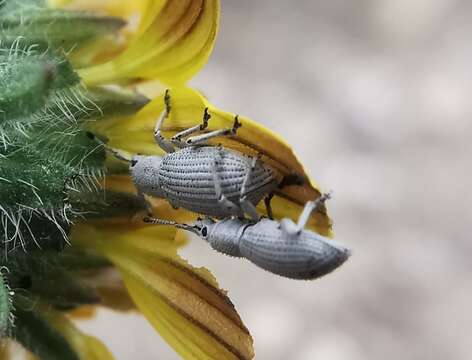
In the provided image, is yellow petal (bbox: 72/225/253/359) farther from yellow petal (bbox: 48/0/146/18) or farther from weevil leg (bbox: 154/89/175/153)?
yellow petal (bbox: 48/0/146/18)

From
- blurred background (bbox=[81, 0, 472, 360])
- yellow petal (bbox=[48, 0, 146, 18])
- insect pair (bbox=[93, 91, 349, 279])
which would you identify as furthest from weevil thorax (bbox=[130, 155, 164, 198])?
blurred background (bbox=[81, 0, 472, 360])

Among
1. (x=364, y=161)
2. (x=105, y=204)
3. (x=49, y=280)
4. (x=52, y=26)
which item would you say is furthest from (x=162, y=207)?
(x=364, y=161)

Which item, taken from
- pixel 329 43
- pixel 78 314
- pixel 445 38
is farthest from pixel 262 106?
pixel 78 314

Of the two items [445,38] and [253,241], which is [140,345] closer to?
[445,38]

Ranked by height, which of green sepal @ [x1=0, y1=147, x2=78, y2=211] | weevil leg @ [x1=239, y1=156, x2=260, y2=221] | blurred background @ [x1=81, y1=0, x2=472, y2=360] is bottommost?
green sepal @ [x1=0, y1=147, x2=78, y2=211]

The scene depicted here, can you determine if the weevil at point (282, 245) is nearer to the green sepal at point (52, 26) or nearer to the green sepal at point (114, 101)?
the green sepal at point (114, 101)

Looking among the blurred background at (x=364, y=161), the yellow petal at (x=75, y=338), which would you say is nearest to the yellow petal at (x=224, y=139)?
the yellow petal at (x=75, y=338)
